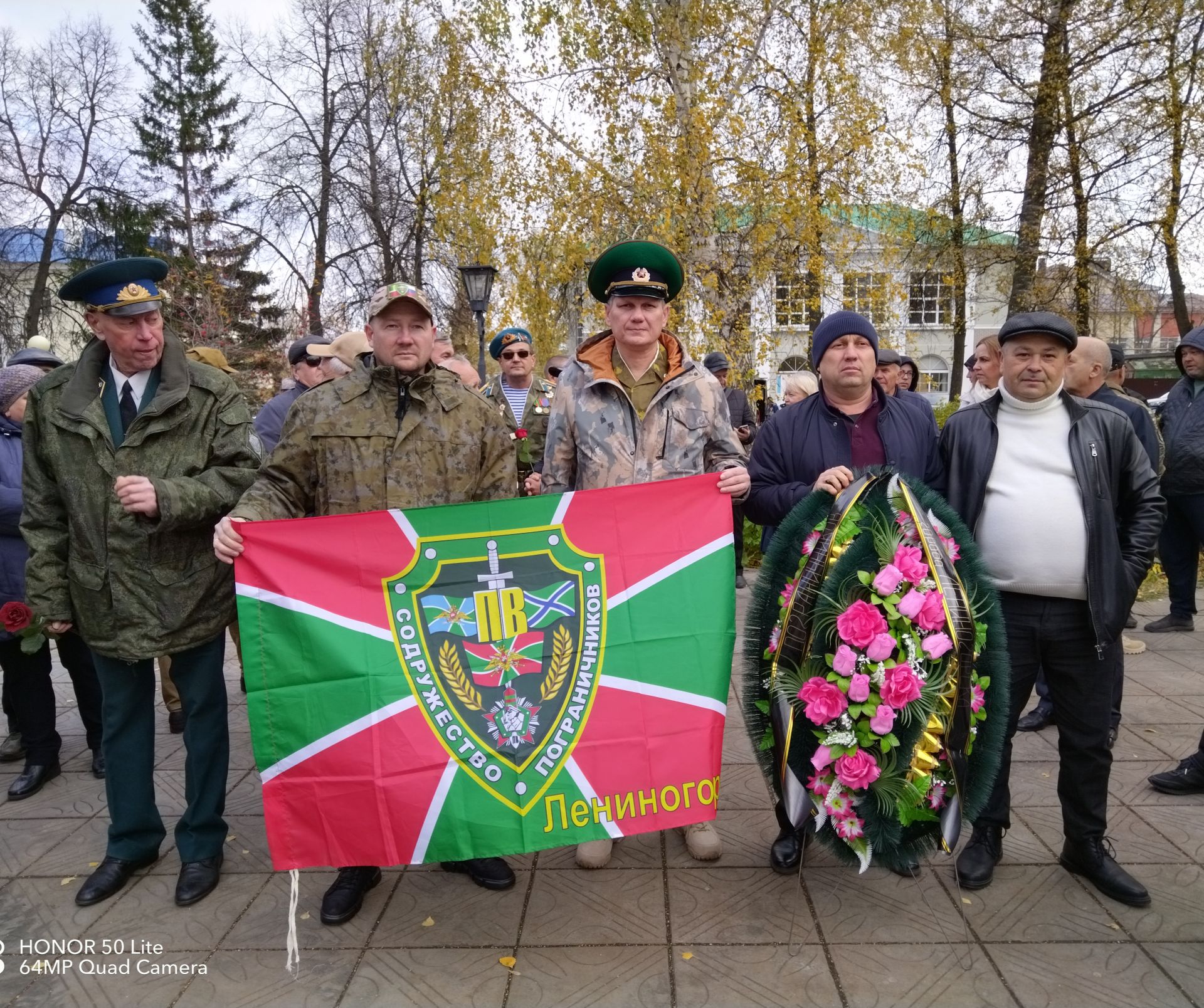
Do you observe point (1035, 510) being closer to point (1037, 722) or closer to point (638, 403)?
point (638, 403)

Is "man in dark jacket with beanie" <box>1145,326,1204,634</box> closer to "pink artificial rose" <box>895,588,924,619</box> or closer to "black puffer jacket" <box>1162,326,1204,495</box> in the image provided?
"black puffer jacket" <box>1162,326,1204,495</box>

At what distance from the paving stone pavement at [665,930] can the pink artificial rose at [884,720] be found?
76cm

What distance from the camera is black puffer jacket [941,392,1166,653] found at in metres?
2.94

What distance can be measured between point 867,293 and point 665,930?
13777 mm

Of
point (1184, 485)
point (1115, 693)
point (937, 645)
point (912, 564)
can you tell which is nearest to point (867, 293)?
point (1184, 485)

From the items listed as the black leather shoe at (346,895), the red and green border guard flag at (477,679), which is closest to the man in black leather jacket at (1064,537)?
the red and green border guard flag at (477,679)

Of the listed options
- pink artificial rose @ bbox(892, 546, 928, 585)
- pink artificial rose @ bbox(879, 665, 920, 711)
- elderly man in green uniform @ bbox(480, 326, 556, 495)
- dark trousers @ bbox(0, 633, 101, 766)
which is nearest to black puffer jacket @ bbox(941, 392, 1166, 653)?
pink artificial rose @ bbox(892, 546, 928, 585)

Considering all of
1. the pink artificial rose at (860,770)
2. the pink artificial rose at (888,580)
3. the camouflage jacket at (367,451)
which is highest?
the camouflage jacket at (367,451)

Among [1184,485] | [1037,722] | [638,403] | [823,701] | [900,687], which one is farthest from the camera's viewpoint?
[1184,485]

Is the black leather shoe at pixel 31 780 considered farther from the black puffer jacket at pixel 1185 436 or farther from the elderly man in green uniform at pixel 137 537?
the black puffer jacket at pixel 1185 436

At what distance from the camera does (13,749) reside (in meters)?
4.68

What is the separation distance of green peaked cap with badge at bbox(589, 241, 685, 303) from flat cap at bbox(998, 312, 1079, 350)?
125cm

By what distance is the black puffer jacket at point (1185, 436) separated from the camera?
6062mm

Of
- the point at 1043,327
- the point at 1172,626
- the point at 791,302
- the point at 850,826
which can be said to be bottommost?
the point at 1172,626
